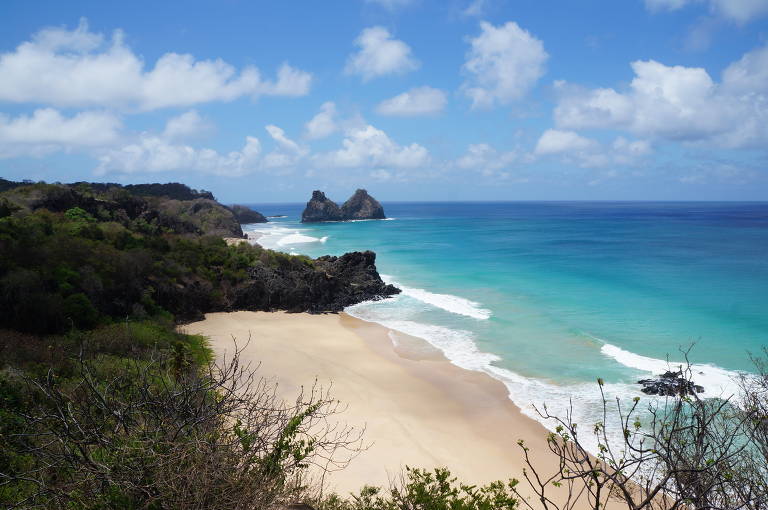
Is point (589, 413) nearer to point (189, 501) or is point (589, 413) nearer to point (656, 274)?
point (189, 501)

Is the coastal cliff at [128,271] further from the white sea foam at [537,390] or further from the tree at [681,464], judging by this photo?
the tree at [681,464]

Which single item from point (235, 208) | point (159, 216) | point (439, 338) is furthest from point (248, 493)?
point (235, 208)

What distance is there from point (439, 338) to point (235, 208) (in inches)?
4750

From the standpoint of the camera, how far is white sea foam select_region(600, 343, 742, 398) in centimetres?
1858

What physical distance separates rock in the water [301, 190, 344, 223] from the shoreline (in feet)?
385

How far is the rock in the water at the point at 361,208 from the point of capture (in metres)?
152

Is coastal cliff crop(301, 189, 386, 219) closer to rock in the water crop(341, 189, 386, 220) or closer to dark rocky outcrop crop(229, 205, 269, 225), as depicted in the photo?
rock in the water crop(341, 189, 386, 220)

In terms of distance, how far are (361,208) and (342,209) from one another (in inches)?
249

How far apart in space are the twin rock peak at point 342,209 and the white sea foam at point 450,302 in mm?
107002

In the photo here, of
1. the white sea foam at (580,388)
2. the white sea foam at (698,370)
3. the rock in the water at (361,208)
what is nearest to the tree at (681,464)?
the white sea foam at (580,388)

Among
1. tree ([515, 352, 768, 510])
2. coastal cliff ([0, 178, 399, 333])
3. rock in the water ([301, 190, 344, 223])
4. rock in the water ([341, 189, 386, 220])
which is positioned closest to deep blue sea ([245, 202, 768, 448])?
tree ([515, 352, 768, 510])

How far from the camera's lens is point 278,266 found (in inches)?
1448

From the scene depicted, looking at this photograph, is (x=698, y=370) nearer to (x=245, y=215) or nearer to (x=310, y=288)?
(x=310, y=288)

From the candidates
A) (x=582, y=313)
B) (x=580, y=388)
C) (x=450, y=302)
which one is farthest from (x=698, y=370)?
(x=450, y=302)
